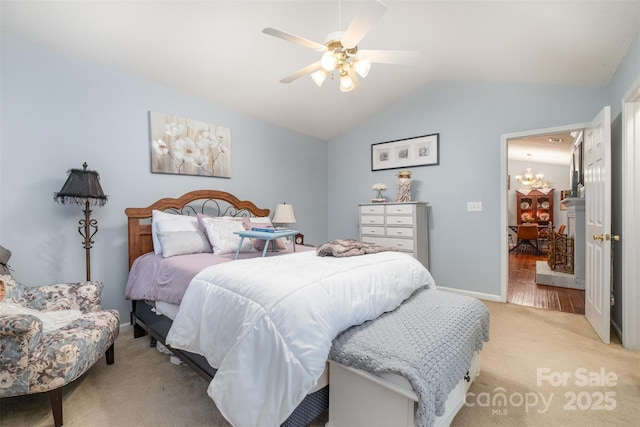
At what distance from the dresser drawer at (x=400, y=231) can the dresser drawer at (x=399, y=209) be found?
219 millimetres

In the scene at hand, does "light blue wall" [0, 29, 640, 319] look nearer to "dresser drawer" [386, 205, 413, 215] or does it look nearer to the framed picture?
the framed picture

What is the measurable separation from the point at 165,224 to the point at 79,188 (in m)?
0.69

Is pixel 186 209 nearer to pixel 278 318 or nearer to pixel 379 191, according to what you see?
pixel 278 318

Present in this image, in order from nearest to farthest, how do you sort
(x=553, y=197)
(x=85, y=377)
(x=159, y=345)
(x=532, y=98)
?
1. (x=85, y=377)
2. (x=159, y=345)
3. (x=532, y=98)
4. (x=553, y=197)

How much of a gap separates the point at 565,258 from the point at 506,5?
14.8 ft

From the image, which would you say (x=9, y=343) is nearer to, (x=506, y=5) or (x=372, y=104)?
(x=506, y=5)

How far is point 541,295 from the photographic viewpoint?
3.90 m

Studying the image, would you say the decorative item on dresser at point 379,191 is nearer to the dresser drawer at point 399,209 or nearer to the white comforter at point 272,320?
the dresser drawer at point 399,209

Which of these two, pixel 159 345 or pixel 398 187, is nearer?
pixel 159 345

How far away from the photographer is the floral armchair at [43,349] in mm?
1440

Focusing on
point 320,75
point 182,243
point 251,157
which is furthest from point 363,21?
point 251,157

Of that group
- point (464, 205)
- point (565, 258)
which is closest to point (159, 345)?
point (464, 205)

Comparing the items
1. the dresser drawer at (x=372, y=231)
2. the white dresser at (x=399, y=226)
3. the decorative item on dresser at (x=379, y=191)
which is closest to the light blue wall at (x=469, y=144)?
the decorative item on dresser at (x=379, y=191)

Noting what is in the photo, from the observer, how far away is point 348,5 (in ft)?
8.18
